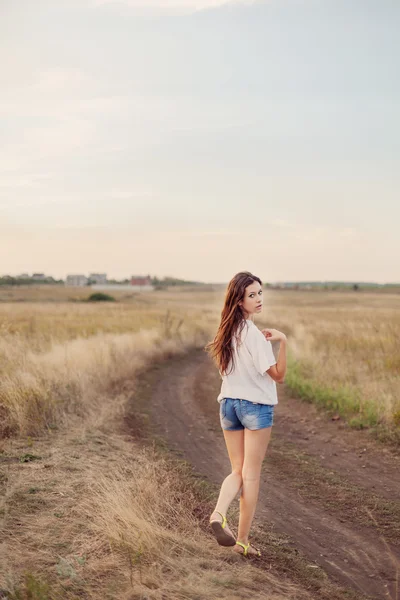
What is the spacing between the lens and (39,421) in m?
8.16

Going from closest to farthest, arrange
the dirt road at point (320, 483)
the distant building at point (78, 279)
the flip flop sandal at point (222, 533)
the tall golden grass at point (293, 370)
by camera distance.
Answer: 1. the flip flop sandal at point (222, 533)
2. the dirt road at point (320, 483)
3. the tall golden grass at point (293, 370)
4. the distant building at point (78, 279)

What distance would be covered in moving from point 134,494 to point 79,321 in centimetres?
2031

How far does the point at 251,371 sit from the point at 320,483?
3.30m

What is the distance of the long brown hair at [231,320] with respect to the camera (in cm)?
444

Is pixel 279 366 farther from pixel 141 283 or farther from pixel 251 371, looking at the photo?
pixel 141 283

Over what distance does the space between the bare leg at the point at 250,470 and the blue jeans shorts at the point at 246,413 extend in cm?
7

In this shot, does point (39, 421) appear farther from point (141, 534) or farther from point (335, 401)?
point (335, 401)

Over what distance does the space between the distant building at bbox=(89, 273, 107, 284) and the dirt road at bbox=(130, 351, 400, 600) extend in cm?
10799

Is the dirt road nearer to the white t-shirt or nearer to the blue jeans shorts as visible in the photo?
the blue jeans shorts

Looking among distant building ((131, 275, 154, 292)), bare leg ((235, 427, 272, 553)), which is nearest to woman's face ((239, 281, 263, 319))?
bare leg ((235, 427, 272, 553))

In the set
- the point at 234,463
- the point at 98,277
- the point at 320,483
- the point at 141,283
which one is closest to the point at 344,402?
the point at 320,483

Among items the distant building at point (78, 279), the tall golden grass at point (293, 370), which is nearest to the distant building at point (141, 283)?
the distant building at point (78, 279)

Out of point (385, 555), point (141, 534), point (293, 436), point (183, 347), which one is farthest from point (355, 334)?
point (141, 534)

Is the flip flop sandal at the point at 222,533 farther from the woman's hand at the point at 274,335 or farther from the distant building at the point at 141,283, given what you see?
the distant building at the point at 141,283
